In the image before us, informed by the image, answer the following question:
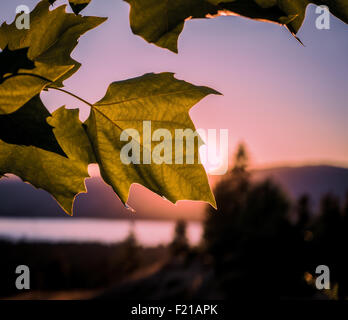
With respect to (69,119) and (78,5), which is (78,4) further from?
(69,119)

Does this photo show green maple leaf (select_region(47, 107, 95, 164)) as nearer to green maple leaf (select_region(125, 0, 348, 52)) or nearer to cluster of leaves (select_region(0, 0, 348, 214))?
cluster of leaves (select_region(0, 0, 348, 214))

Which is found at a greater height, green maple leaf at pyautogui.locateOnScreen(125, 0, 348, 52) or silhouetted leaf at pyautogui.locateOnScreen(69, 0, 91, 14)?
silhouetted leaf at pyautogui.locateOnScreen(69, 0, 91, 14)

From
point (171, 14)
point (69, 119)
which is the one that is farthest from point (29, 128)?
point (171, 14)

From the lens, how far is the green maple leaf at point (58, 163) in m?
0.39

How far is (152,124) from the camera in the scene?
0.41 meters

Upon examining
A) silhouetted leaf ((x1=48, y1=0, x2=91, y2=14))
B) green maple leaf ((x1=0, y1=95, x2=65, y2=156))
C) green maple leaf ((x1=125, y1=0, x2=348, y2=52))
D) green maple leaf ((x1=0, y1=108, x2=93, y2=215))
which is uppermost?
silhouetted leaf ((x1=48, y1=0, x2=91, y2=14))

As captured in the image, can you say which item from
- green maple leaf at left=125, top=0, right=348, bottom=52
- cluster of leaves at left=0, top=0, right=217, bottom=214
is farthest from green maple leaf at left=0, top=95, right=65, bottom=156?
green maple leaf at left=125, top=0, right=348, bottom=52

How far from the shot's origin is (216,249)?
51.8 feet

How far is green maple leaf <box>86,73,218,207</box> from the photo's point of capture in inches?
14.9

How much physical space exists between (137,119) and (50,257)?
35.5 metres

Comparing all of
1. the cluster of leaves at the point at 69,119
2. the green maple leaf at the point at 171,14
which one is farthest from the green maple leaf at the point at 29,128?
the green maple leaf at the point at 171,14

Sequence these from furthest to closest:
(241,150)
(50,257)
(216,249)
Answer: (50,257) → (241,150) → (216,249)
